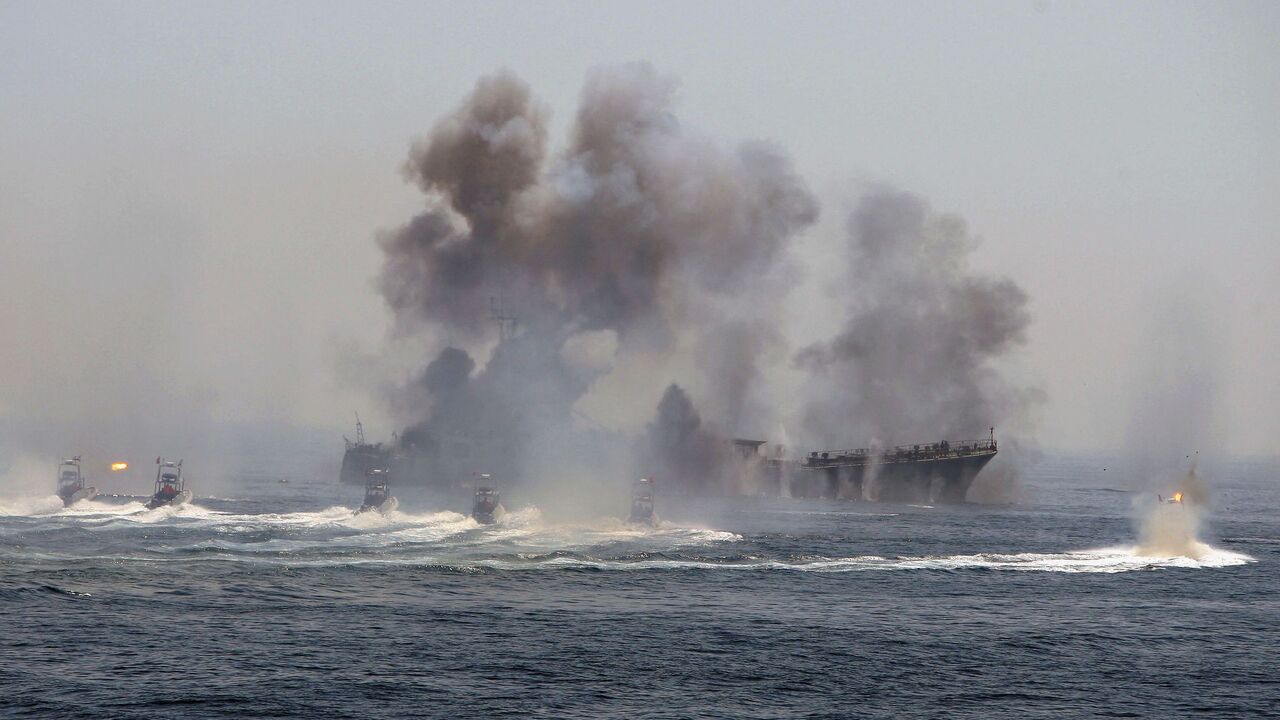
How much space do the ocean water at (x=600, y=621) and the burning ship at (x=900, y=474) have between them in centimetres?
5379

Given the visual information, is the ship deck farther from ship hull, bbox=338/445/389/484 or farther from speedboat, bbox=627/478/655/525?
speedboat, bbox=627/478/655/525

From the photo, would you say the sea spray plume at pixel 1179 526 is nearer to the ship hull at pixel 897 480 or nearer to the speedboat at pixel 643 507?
the speedboat at pixel 643 507

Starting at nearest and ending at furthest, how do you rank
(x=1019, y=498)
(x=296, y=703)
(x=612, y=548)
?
(x=296, y=703), (x=612, y=548), (x=1019, y=498)

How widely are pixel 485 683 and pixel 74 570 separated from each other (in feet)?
116

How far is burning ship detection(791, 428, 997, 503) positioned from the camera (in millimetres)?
162000

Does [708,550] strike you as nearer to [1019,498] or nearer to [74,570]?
[74,570]

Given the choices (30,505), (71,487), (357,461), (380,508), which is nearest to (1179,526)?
(380,508)

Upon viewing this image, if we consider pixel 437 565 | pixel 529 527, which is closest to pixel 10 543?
pixel 437 565

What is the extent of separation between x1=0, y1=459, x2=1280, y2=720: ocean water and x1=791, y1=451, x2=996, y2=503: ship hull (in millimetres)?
53667

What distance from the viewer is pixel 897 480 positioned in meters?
166

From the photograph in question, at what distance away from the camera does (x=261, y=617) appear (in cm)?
6238

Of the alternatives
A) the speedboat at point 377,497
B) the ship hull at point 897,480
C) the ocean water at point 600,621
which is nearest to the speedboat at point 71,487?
the ocean water at point 600,621

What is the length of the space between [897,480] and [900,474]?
88 centimetres

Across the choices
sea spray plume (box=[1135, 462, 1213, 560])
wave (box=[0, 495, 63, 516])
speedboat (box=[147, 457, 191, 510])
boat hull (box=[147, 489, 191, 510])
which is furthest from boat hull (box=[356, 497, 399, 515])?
sea spray plume (box=[1135, 462, 1213, 560])
